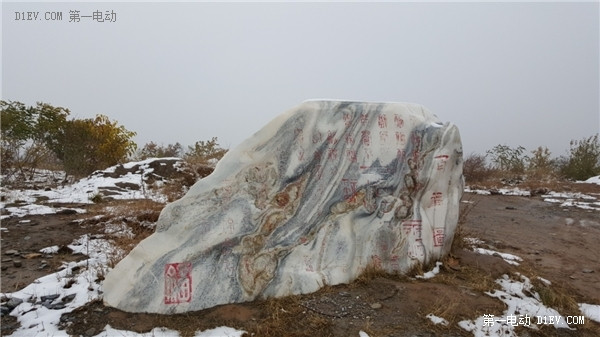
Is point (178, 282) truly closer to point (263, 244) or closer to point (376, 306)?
point (263, 244)

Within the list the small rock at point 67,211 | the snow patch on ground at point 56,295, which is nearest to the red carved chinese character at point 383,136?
the snow patch on ground at point 56,295

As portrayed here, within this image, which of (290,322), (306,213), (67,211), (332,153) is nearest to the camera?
(290,322)

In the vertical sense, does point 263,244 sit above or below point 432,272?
above

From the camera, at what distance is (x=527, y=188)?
1052cm

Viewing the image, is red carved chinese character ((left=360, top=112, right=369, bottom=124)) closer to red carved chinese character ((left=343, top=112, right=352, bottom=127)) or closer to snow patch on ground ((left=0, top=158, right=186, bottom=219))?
red carved chinese character ((left=343, top=112, right=352, bottom=127))

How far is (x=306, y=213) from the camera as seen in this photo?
3533 mm

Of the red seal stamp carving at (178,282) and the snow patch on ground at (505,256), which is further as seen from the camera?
the snow patch on ground at (505,256)

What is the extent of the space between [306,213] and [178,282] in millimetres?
1286

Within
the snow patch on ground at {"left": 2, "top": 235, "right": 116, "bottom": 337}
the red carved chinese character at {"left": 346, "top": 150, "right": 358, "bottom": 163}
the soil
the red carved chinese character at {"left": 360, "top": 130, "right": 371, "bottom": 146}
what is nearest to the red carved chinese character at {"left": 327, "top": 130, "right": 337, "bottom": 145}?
the red carved chinese character at {"left": 346, "top": 150, "right": 358, "bottom": 163}

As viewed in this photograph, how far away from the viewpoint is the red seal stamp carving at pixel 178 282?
3.01m

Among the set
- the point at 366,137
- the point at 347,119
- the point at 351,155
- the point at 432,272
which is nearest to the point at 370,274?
the point at 432,272

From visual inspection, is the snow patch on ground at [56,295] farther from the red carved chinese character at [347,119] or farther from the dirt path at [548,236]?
the dirt path at [548,236]

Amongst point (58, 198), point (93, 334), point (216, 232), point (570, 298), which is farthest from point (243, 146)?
point (58, 198)

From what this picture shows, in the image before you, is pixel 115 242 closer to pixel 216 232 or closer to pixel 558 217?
pixel 216 232
